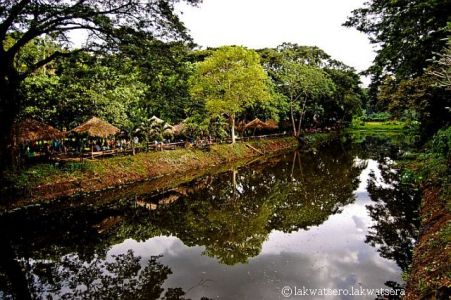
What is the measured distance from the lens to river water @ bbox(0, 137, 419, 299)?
900 cm

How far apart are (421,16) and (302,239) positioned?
43.6 ft

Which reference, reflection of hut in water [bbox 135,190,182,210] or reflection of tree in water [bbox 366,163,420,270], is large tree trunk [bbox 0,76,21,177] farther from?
reflection of tree in water [bbox 366,163,420,270]

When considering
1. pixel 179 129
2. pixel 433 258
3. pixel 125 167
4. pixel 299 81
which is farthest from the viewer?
pixel 299 81

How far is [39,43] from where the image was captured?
2361cm

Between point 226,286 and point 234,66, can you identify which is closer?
point 226,286

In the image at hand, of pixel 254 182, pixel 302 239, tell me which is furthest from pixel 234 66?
pixel 302 239

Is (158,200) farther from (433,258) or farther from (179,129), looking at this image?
(179,129)

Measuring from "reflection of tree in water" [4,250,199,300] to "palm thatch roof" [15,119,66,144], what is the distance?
10.7 meters

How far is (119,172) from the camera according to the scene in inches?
947

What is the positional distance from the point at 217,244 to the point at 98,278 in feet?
14.3

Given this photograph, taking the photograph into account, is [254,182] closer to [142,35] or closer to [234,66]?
[142,35]

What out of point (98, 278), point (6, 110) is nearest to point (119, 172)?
point (6, 110)

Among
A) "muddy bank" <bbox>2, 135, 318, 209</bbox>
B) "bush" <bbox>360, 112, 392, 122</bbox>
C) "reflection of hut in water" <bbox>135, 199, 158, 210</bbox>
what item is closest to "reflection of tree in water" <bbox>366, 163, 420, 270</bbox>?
"reflection of hut in water" <bbox>135, 199, 158, 210</bbox>

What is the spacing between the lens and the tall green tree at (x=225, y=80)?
35.5 metres
